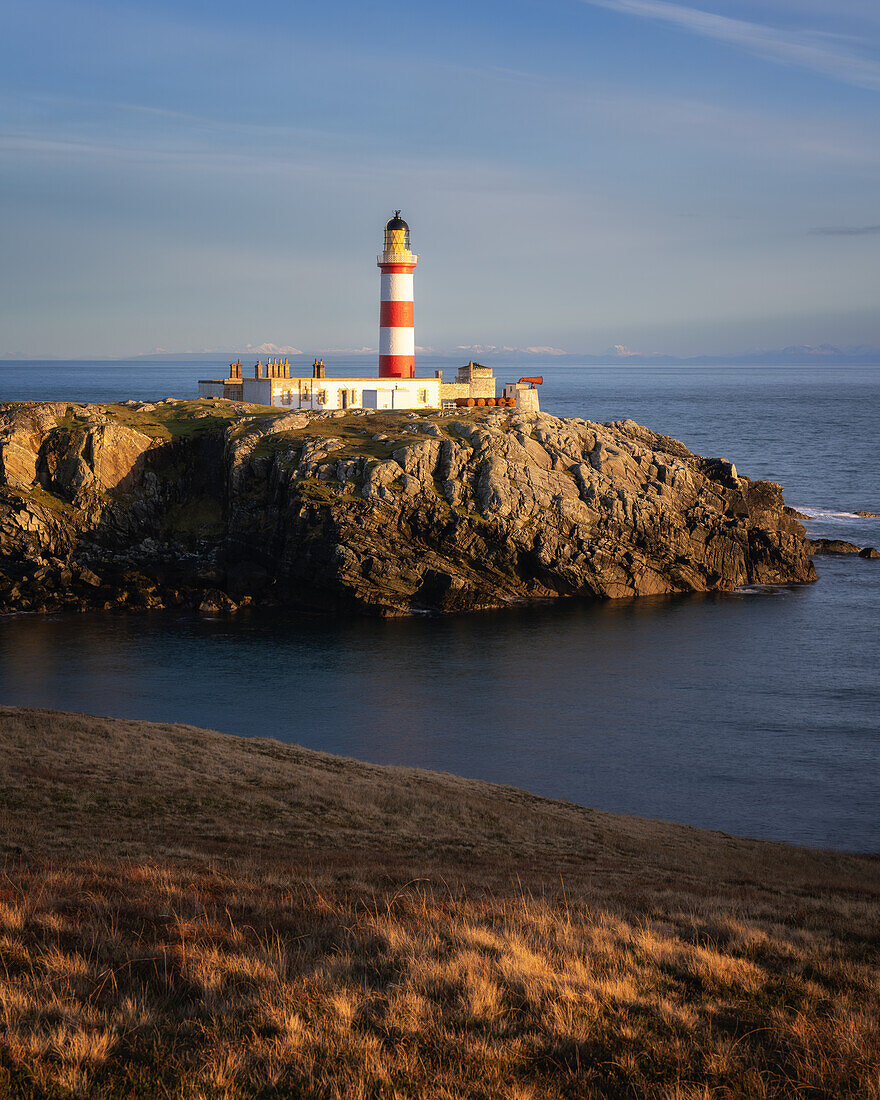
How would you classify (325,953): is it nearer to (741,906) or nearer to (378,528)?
(741,906)

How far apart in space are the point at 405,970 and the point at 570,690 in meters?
36.7

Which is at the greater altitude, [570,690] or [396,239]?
[396,239]

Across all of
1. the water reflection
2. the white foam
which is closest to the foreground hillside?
the water reflection

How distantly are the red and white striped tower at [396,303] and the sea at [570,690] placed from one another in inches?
1358

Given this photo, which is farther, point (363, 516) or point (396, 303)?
point (396, 303)

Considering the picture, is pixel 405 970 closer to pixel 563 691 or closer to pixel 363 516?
pixel 563 691

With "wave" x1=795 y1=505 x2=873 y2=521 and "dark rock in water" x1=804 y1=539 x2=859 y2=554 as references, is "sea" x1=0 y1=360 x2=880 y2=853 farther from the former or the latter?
"wave" x1=795 y1=505 x2=873 y2=521

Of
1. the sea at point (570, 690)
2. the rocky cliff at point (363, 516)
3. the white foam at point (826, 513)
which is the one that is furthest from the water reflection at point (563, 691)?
the white foam at point (826, 513)

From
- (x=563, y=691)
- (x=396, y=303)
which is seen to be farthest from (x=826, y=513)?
(x=563, y=691)

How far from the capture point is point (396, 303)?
85750 millimetres

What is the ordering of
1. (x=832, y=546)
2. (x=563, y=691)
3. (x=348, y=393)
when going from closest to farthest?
(x=563, y=691)
(x=832, y=546)
(x=348, y=393)

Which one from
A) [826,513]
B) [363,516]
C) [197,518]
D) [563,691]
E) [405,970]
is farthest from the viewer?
[826,513]

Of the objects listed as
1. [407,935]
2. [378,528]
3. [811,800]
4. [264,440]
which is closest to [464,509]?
[378,528]

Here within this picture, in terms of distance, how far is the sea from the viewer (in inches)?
1399
